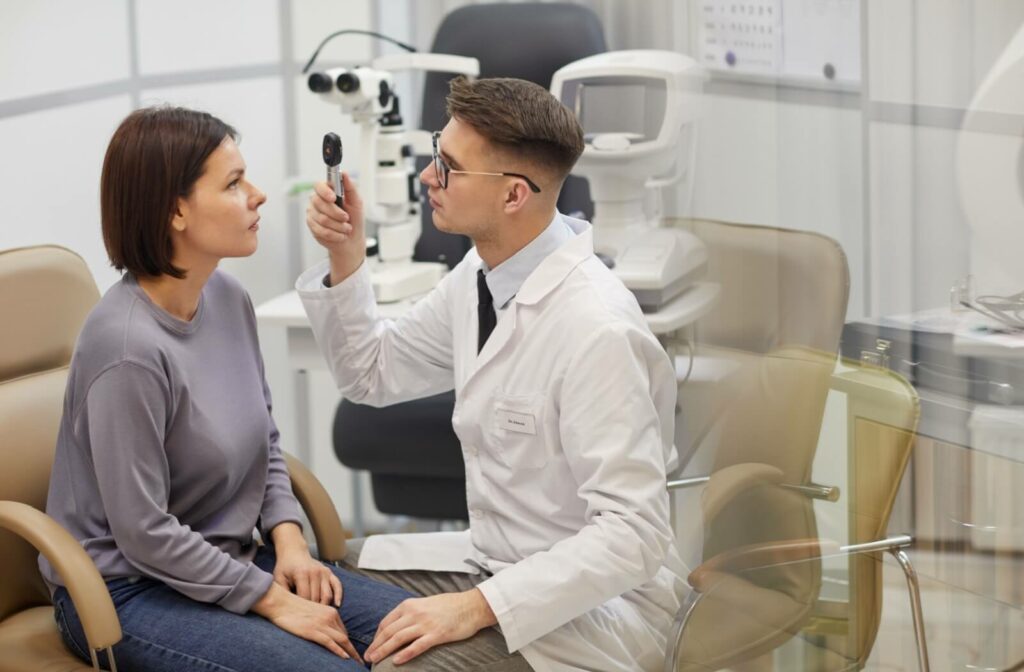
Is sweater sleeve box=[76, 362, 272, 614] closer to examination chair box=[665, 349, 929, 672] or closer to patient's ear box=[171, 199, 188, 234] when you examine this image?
patient's ear box=[171, 199, 188, 234]

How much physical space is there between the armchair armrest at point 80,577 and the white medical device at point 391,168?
1133mm

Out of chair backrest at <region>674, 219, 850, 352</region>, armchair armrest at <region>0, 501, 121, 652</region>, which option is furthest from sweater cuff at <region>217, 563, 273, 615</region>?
chair backrest at <region>674, 219, 850, 352</region>

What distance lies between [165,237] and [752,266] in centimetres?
79

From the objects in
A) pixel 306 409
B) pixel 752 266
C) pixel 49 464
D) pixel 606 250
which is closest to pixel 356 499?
pixel 306 409

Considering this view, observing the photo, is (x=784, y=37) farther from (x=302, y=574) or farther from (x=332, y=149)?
(x=302, y=574)

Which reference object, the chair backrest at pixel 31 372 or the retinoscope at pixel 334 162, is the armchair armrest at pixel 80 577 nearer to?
the chair backrest at pixel 31 372

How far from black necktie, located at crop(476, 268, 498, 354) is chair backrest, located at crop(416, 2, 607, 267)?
1.19 m

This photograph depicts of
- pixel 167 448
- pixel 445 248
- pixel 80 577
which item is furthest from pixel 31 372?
pixel 445 248

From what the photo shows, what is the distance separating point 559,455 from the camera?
1.62 metres

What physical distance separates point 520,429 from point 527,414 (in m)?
0.02

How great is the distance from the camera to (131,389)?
5.22ft

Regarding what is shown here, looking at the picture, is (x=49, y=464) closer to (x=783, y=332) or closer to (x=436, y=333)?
(x=436, y=333)

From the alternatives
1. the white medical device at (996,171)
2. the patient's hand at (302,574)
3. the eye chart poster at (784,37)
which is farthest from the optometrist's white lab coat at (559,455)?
the white medical device at (996,171)

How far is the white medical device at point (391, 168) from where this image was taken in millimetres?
2666
